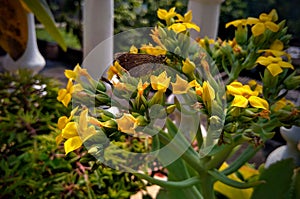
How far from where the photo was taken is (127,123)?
0.30 metres

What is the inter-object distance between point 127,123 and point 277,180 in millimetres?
265

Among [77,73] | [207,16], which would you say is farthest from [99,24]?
[77,73]

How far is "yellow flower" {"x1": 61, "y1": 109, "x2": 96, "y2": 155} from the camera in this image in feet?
1.01

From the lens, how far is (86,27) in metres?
0.64

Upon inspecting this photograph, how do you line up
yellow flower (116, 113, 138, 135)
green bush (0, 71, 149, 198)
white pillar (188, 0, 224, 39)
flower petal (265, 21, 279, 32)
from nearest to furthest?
yellow flower (116, 113, 138, 135) < flower petal (265, 21, 279, 32) < green bush (0, 71, 149, 198) < white pillar (188, 0, 224, 39)

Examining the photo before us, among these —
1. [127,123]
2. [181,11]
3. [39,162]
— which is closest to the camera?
[127,123]

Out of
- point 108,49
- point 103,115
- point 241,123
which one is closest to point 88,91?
point 103,115

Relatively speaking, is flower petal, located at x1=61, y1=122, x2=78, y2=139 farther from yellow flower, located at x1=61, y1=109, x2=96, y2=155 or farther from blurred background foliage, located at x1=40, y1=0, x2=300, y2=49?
blurred background foliage, located at x1=40, y1=0, x2=300, y2=49

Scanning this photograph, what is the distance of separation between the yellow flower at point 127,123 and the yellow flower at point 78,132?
0.02 m

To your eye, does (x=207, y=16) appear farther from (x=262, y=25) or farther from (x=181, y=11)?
(x=262, y=25)

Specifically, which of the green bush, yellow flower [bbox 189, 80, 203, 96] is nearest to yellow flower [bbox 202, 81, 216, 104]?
yellow flower [bbox 189, 80, 203, 96]

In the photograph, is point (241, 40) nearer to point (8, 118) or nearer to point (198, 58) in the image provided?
point (198, 58)

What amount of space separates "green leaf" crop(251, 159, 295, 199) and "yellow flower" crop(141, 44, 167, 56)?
0.76ft

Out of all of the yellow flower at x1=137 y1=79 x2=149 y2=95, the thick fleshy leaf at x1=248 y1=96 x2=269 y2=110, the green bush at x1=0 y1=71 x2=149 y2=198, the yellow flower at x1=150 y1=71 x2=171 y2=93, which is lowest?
the green bush at x1=0 y1=71 x2=149 y2=198
